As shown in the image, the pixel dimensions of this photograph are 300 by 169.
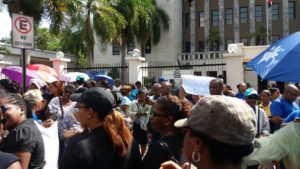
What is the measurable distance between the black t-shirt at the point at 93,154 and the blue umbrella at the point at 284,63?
1558mm

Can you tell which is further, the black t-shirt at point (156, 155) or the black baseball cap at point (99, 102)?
the black baseball cap at point (99, 102)

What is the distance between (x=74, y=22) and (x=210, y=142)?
58.7ft

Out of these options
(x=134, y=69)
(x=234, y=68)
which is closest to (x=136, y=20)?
(x=134, y=69)

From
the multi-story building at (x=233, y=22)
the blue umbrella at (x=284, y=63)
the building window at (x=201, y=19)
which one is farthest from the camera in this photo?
the building window at (x=201, y=19)

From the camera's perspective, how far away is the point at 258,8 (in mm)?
43031

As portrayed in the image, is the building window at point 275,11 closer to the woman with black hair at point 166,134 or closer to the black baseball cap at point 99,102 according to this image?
the woman with black hair at point 166,134

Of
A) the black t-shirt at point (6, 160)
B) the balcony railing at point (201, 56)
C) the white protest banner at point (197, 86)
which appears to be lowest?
the black t-shirt at point (6, 160)

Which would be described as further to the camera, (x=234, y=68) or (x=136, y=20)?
(x=136, y=20)

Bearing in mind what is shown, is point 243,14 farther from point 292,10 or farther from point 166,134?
point 166,134

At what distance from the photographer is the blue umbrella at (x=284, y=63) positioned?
3.58 meters

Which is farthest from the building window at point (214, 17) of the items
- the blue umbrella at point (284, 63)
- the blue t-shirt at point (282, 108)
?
the blue umbrella at point (284, 63)

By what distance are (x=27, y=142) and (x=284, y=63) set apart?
2.35 meters

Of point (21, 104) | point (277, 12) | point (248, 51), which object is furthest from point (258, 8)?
point (21, 104)

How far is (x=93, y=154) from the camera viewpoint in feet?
9.37
